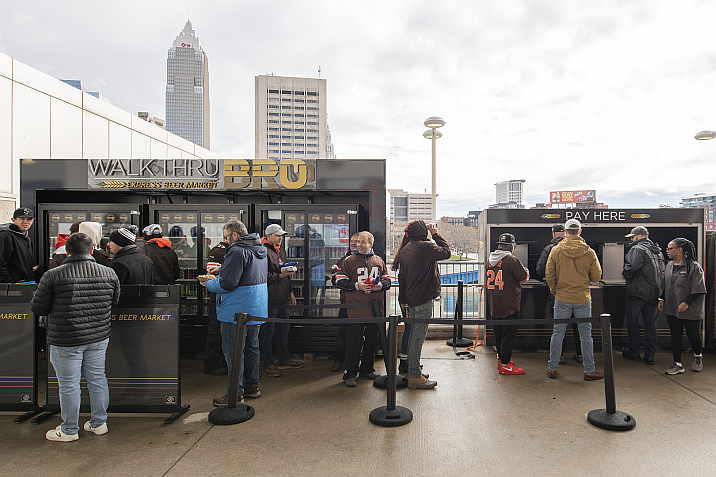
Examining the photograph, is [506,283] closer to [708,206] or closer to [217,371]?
[217,371]

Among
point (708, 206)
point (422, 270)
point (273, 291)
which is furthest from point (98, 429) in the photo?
point (708, 206)

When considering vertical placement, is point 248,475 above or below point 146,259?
below

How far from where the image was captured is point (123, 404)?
147 inches

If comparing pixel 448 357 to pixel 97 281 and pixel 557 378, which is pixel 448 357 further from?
pixel 97 281

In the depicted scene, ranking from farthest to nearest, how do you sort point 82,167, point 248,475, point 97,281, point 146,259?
point 82,167
point 146,259
point 97,281
point 248,475

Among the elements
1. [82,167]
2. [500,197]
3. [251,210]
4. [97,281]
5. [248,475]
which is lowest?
[248,475]

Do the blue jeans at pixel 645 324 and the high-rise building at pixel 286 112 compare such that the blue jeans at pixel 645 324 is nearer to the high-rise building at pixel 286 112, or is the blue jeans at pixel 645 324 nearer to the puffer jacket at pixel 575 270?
the puffer jacket at pixel 575 270

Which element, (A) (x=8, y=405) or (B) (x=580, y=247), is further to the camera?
(B) (x=580, y=247)

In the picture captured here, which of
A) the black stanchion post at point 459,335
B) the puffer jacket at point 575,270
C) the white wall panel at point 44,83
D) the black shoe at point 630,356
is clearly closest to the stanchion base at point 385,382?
the black stanchion post at point 459,335

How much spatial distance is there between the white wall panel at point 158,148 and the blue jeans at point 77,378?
1048cm

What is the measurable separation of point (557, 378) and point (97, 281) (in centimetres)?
508

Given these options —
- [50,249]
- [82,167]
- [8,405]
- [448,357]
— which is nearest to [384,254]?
[448,357]

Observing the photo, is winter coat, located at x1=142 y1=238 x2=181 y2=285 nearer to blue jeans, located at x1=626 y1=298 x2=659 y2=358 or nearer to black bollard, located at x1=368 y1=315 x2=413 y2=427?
black bollard, located at x1=368 y1=315 x2=413 y2=427

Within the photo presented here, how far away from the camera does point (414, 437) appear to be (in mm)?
3361
